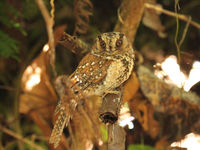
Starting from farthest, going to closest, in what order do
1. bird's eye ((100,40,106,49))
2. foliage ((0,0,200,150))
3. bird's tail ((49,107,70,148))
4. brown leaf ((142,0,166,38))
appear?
1. foliage ((0,0,200,150))
2. brown leaf ((142,0,166,38))
3. bird's eye ((100,40,106,49))
4. bird's tail ((49,107,70,148))

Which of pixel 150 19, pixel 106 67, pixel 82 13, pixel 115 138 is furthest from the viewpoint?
pixel 150 19

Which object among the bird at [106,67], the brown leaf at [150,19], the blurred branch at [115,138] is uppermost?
the brown leaf at [150,19]

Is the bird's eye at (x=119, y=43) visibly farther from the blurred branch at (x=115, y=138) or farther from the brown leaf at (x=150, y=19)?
the brown leaf at (x=150, y=19)

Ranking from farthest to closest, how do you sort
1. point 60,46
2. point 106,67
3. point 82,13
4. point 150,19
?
point 60,46, point 150,19, point 82,13, point 106,67

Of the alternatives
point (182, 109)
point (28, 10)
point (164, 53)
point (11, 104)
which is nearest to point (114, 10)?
point (164, 53)

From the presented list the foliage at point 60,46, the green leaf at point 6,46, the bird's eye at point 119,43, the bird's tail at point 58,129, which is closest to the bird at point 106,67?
the bird's eye at point 119,43

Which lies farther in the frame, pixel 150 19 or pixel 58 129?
pixel 150 19

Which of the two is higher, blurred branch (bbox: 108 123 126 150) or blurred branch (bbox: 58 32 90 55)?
blurred branch (bbox: 58 32 90 55)

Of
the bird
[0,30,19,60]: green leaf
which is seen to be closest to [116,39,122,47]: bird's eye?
the bird

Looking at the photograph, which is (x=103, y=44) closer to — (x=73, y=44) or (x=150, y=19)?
(x=73, y=44)

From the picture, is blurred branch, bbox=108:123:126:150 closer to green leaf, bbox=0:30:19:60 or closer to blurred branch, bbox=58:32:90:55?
blurred branch, bbox=58:32:90:55

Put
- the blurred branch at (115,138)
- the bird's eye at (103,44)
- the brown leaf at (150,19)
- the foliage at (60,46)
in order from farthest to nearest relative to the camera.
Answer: the foliage at (60,46) → the brown leaf at (150,19) → the bird's eye at (103,44) → the blurred branch at (115,138)

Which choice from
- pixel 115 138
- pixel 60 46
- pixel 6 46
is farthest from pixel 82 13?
pixel 60 46
